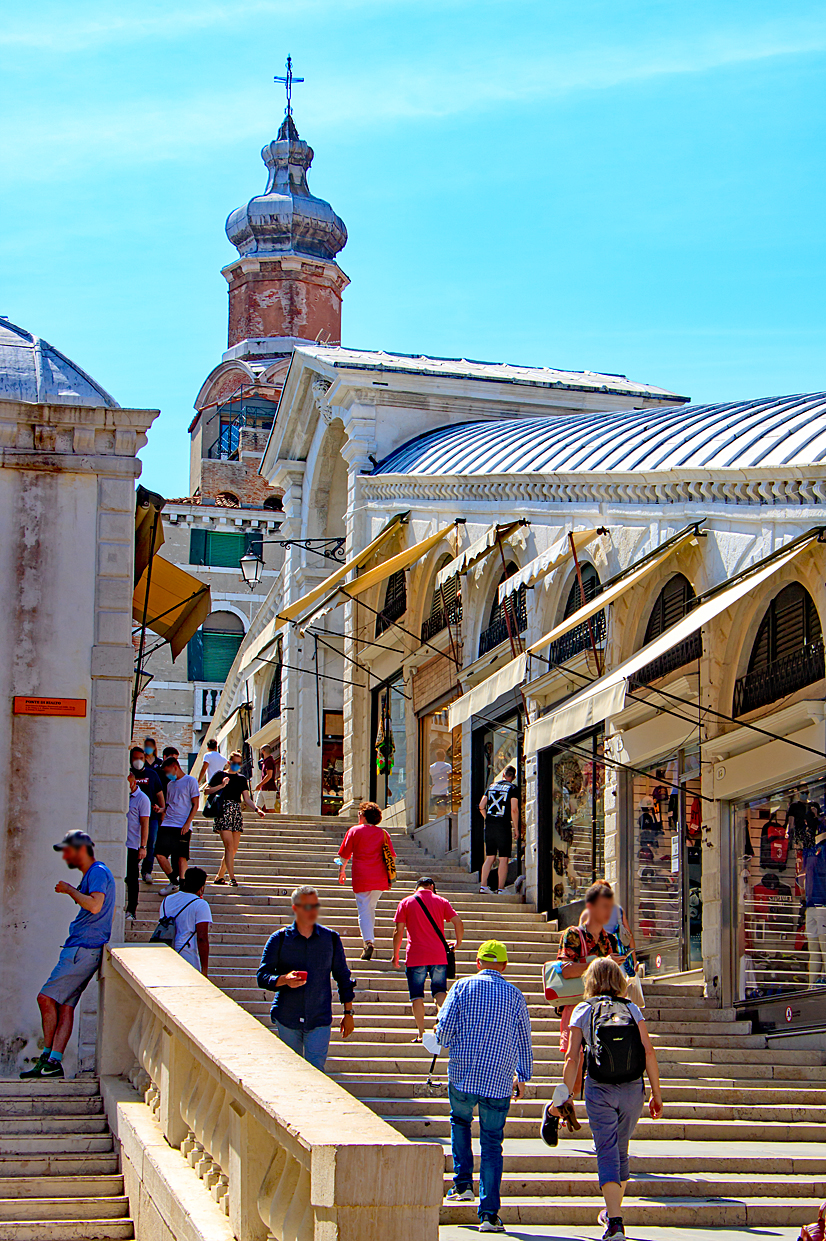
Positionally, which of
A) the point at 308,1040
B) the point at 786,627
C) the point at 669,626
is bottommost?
the point at 308,1040

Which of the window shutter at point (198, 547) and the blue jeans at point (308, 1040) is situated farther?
the window shutter at point (198, 547)

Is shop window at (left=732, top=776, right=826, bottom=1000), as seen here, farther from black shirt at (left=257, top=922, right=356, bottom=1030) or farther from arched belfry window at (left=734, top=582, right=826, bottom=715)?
black shirt at (left=257, top=922, right=356, bottom=1030)

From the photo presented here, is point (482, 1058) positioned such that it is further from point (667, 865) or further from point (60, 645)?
point (667, 865)

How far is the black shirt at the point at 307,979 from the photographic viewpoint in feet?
32.2

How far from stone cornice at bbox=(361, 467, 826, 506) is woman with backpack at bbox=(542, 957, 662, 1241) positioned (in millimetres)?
6830

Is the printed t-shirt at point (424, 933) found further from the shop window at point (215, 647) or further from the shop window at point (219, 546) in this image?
the shop window at point (219, 546)

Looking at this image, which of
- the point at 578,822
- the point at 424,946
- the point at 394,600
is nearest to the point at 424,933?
the point at 424,946

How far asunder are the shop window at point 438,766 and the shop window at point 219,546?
83.6ft

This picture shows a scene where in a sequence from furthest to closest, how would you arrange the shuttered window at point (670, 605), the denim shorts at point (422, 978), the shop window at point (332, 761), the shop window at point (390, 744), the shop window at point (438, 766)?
1. the shop window at point (332, 761)
2. the shop window at point (390, 744)
3. the shop window at point (438, 766)
4. the shuttered window at point (670, 605)
5. the denim shorts at point (422, 978)

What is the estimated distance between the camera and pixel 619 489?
17.4 meters

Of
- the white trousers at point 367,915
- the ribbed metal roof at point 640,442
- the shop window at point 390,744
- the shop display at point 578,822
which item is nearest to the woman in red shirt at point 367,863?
the white trousers at point 367,915

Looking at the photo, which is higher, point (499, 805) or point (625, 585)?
point (625, 585)

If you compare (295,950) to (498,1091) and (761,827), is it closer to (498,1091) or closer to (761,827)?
(498,1091)

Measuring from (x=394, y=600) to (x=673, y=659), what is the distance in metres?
9.48
